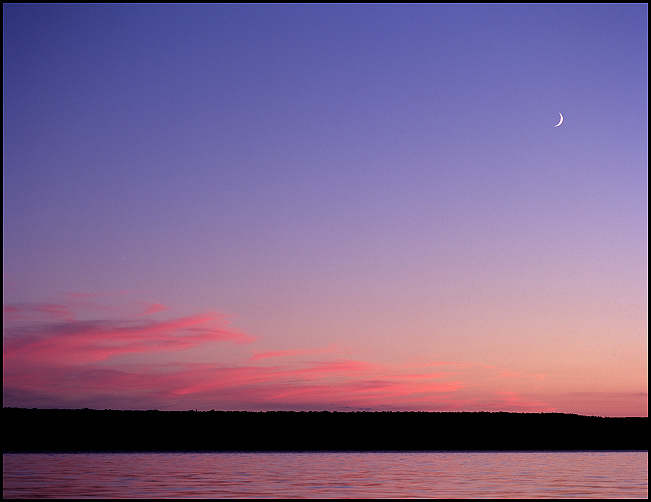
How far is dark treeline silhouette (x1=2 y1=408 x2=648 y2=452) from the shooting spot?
71.2 meters

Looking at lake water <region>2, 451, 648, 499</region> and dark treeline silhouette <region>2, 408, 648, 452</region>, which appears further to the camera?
dark treeline silhouette <region>2, 408, 648, 452</region>

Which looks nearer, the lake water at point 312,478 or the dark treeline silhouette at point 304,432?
the lake water at point 312,478

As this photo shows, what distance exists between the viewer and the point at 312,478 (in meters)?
37.0

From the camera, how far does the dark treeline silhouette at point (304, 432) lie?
7119cm

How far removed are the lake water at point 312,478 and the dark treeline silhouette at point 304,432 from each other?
20.3 m

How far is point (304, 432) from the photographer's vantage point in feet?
276

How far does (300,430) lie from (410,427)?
39.4ft

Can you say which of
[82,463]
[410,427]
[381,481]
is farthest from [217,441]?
[381,481]

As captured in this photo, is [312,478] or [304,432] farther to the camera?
[304,432]

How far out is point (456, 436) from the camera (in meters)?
86.2

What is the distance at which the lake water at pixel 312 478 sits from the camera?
30.4m

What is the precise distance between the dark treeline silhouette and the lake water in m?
20.3

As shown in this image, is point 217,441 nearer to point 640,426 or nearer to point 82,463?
point 82,463

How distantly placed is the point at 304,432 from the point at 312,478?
4779 cm
